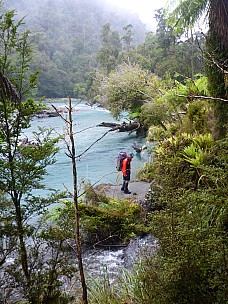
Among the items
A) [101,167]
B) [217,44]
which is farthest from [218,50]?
[101,167]

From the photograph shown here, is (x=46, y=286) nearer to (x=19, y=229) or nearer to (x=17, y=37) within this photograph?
(x=19, y=229)

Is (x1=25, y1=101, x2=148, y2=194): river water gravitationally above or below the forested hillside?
below

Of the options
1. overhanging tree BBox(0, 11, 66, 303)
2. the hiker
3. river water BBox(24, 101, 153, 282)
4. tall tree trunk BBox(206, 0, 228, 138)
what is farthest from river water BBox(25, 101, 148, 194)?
overhanging tree BBox(0, 11, 66, 303)

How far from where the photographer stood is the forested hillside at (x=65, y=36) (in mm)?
35844

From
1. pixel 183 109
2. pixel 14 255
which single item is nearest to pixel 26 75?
pixel 14 255

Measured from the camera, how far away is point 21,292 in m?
2.30

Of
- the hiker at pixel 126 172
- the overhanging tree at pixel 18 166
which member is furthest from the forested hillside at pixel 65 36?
the overhanging tree at pixel 18 166

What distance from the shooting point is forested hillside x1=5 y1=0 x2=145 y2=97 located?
3584 cm

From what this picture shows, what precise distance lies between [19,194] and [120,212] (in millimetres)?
3332

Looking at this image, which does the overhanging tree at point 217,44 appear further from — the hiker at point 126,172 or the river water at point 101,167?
the river water at point 101,167

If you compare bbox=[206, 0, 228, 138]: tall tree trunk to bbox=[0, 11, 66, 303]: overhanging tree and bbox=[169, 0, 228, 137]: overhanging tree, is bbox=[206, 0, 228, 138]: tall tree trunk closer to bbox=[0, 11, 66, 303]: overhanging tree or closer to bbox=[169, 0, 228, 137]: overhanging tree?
bbox=[169, 0, 228, 137]: overhanging tree

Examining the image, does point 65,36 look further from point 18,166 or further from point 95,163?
point 18,166

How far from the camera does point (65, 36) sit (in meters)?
55.2

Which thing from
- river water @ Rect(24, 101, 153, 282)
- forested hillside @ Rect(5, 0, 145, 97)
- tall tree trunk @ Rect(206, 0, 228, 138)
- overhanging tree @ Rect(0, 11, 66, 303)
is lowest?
river water @ Rect(24, 101, 153, 282)
